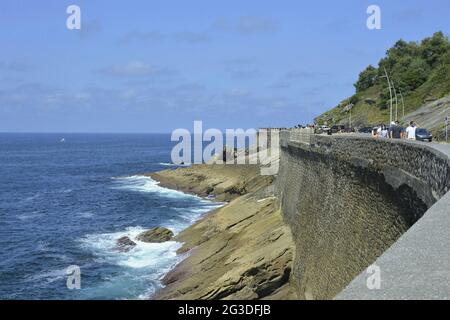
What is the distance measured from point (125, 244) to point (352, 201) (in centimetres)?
2229

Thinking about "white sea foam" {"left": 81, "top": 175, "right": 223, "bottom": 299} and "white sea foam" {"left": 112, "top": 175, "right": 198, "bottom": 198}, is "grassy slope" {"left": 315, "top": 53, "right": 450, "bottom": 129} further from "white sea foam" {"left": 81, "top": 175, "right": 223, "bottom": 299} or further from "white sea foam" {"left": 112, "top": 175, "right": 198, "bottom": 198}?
"white sea foam" {"left": 81, "top": 175, "right": 223, "bottom": 299}

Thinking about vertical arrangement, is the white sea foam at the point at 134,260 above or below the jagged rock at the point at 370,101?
below

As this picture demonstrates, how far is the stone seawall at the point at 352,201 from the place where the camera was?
42.8 feet

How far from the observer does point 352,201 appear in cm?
1827

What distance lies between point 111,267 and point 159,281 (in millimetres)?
4895

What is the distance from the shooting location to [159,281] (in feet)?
92.6

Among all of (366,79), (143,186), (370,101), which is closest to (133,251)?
(143,186)

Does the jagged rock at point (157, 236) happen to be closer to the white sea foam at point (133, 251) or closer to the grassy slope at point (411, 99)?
the white sea foam at point (133, 251)

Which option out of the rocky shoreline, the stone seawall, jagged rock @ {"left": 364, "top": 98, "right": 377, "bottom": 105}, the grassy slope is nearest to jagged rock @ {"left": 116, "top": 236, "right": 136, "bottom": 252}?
the rocky shoreline

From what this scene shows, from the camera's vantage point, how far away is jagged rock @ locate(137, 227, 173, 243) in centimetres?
3747

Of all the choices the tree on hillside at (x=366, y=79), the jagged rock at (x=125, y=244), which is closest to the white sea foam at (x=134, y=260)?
the jagged rock at (x=125, y=244)

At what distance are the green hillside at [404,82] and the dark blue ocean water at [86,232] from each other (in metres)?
26.6
